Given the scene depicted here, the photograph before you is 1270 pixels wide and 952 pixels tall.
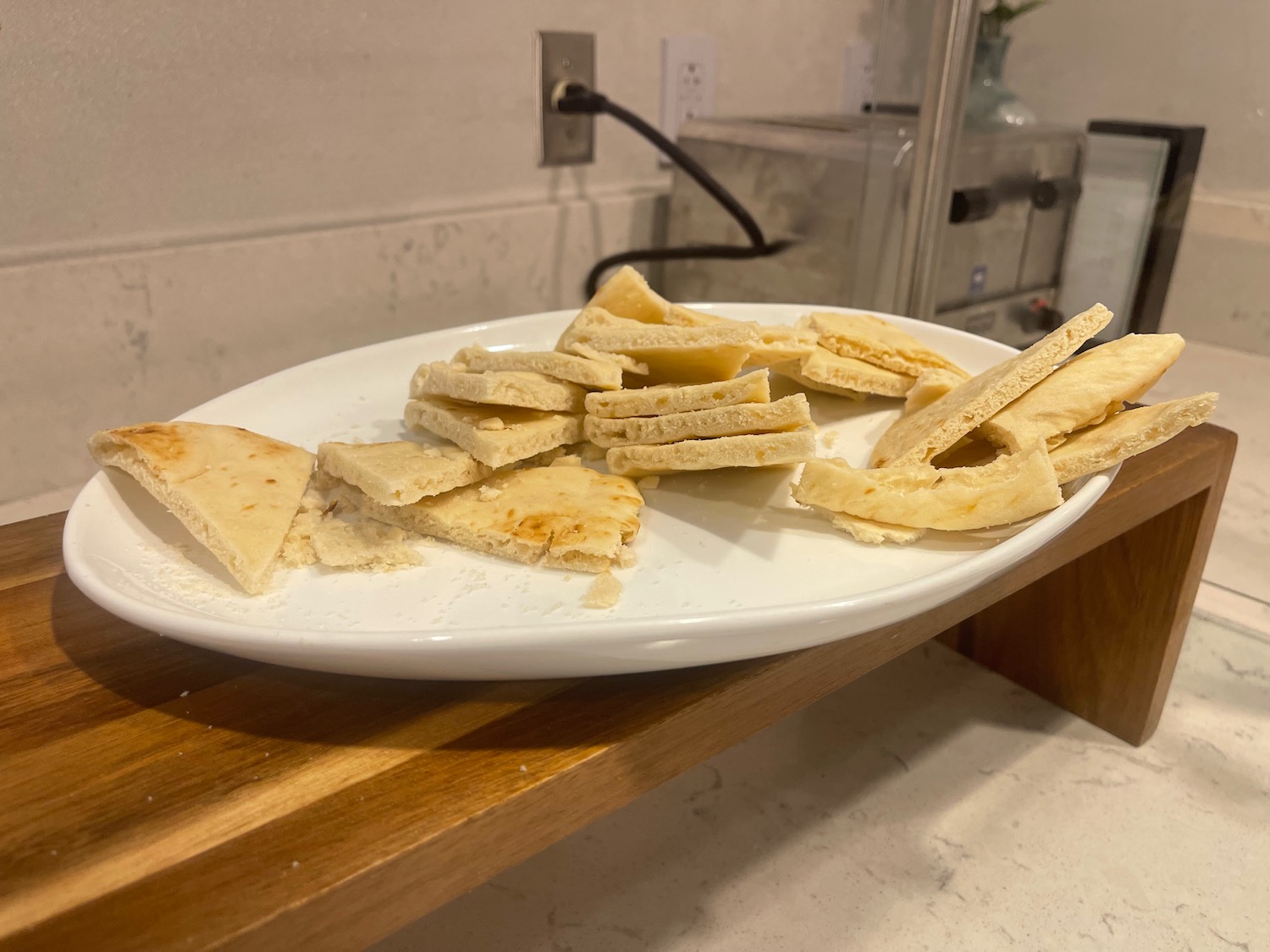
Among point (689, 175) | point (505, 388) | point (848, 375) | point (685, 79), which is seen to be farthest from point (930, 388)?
point (685, 79)

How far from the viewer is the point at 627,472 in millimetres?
514

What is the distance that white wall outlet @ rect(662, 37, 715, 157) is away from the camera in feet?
3.58

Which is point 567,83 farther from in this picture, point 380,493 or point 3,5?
point 380,493

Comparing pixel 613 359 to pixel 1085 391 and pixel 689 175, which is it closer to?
pixel 1085 391

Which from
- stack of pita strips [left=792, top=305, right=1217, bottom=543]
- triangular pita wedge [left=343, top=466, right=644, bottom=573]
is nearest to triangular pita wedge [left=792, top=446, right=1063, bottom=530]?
stack of pita strips [left=792, top=305, right=1217, bottom=543]

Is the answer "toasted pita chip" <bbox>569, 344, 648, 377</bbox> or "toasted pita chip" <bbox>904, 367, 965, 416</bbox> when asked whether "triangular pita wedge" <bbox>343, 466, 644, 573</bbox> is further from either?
"toasted pita chip" <bbox>904, 367, 965, 416</bbox>

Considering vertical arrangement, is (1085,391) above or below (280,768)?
above

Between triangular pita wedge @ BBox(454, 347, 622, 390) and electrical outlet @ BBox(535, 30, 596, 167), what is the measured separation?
553mm

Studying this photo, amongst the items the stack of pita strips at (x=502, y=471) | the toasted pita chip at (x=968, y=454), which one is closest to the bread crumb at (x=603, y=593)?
the stack of pita strips at (x=502, y=471)

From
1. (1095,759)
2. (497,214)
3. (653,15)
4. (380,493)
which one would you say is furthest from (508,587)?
(653,15)

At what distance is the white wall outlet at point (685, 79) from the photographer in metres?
1.09

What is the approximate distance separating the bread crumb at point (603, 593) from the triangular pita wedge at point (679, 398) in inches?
4.7

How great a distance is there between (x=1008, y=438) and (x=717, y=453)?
17 cm

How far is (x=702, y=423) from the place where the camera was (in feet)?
1.57
